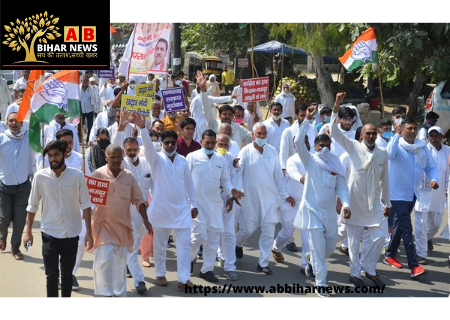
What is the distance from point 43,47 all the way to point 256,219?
132 inches

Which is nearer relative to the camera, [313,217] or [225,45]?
[313,217]

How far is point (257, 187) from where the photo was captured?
30.4 feet

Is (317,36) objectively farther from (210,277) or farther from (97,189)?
(97,189)

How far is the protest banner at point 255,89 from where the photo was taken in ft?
41.7

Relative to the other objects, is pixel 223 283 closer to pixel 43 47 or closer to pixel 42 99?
pixel 42 99

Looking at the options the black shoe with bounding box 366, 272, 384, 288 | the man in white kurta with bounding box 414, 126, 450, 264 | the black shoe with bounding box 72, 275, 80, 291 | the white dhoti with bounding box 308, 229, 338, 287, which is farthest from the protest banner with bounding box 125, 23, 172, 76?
the black shoe with bounding box 366, 272, 384, 288

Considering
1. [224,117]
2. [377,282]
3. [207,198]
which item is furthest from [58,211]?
[224,117]

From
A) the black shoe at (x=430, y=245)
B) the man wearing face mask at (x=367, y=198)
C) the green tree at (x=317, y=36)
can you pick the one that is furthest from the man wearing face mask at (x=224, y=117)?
the green tree at (x=317, y=36)

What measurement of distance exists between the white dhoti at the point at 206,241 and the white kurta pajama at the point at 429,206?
280 centimetres

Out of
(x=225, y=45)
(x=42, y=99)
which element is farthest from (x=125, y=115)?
(x=225, y=45)

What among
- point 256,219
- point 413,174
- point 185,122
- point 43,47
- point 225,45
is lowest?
point 256,219

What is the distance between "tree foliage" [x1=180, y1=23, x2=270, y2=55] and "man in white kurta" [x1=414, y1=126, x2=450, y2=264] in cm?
2118

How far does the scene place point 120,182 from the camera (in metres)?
7.27

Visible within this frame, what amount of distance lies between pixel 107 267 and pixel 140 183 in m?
1.50
